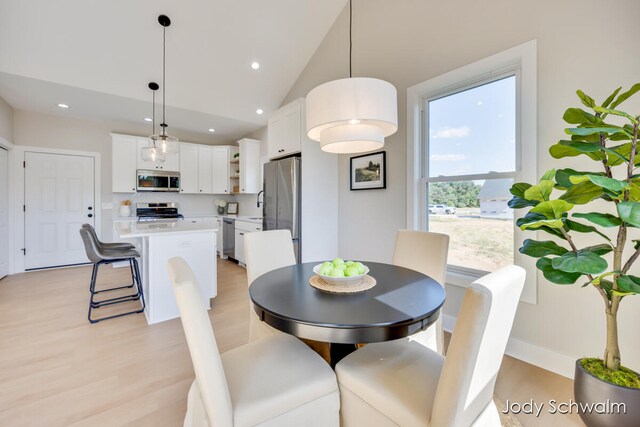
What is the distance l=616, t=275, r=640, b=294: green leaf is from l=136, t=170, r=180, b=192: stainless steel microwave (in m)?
6.15

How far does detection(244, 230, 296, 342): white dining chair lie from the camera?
1896 millimetres

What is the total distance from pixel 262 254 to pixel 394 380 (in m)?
1.24

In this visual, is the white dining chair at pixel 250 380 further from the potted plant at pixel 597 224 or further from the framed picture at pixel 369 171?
the framed picture at pixel 369 171

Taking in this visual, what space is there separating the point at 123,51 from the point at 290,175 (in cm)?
261

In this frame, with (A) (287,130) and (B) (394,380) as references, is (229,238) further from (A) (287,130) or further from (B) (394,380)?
(B) (394,380)

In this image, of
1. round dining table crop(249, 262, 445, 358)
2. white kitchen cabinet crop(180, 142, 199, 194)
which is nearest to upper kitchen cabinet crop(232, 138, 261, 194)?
white kitchen cabinet crop(180, 142, 199, 194)

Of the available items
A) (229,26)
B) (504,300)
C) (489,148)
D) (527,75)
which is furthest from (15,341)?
(527,75)

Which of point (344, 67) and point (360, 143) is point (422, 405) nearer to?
point (360, 143)

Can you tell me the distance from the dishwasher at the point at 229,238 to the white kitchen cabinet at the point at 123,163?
1799 millimetres

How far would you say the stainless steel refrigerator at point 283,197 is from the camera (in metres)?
3.60

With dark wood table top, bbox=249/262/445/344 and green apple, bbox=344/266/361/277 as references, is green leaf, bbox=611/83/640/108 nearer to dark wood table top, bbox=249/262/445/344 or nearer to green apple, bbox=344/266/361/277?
dark wood table top, bbox=249/262/445/344

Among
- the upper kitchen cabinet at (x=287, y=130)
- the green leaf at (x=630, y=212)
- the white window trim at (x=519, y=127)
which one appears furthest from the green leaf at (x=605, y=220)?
the upper kitchen cabinet at (x=287, y=130)

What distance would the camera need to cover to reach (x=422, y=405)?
0.98 meters

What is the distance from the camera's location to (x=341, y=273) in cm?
142
